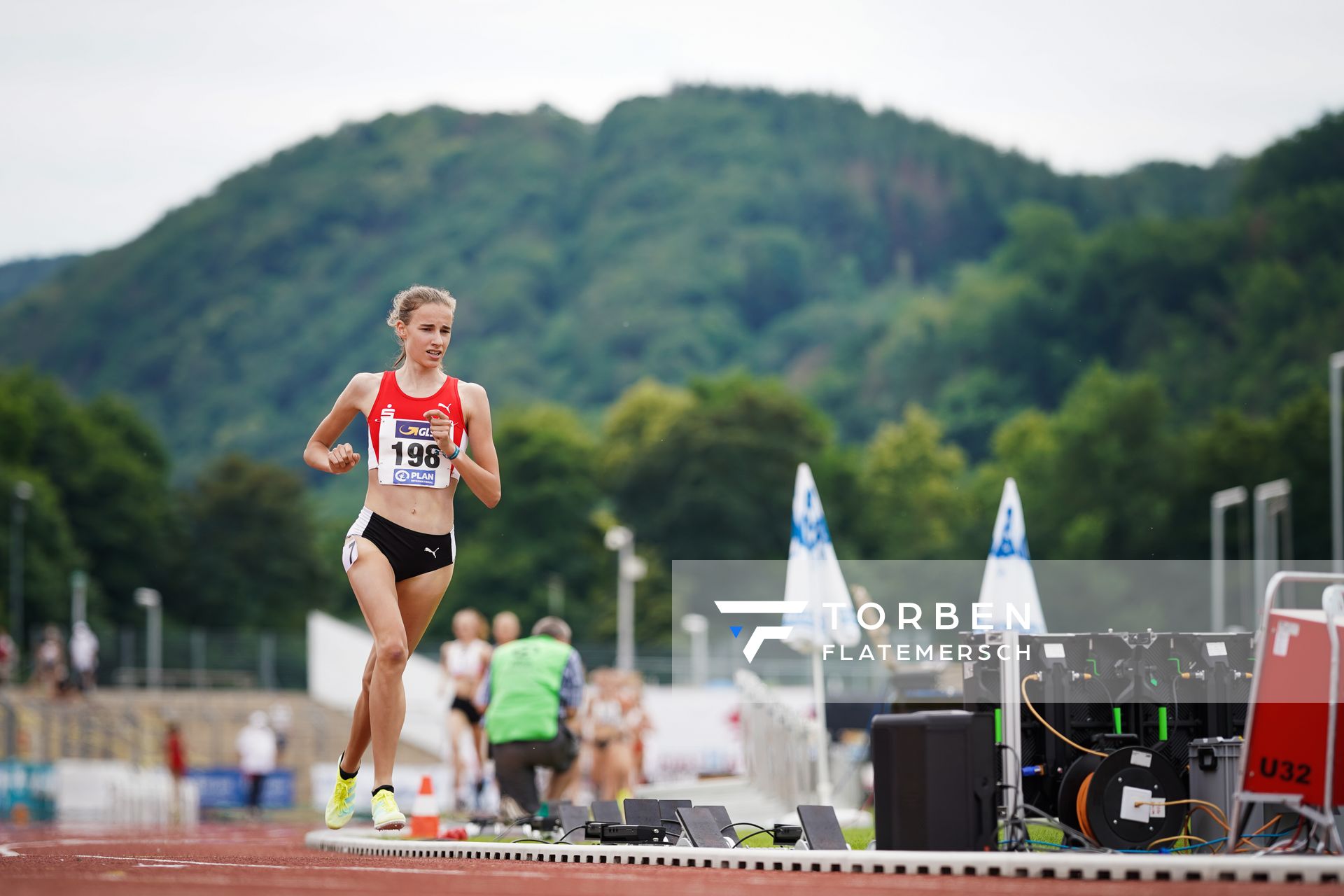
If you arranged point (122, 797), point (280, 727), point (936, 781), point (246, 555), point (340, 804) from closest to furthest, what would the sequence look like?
point (936, 781), point (340, 804), point (122, 797), point (280, 727), point (246, 555)

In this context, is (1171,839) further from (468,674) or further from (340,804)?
(468,674)

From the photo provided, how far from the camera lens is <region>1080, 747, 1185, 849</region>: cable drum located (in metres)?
9.92

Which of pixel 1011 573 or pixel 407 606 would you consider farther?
pixel 1011 573

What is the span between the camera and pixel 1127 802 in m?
9.99

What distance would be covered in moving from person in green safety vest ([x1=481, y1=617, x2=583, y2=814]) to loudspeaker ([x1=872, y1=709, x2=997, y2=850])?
7059mm

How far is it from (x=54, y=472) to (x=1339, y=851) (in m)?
100

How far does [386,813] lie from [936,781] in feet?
9.03

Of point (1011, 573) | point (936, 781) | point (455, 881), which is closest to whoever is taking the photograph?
point (455, 881)

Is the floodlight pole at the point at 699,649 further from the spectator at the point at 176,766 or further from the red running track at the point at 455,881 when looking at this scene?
the red running track at the point at 455,881

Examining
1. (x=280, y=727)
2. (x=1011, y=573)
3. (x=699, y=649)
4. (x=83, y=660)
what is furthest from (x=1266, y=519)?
(x=83, y=660)

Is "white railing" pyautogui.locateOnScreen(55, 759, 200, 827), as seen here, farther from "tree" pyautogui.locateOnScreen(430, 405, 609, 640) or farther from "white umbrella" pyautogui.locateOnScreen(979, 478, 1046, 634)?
"tree" pyautogui.locateOnScreen(430, 405, 609, 640)

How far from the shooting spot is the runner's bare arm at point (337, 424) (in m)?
9.85

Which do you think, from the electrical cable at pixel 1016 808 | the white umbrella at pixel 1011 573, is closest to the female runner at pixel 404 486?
the electrical cable at pixel 1016 808

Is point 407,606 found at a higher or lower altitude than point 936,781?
higher
